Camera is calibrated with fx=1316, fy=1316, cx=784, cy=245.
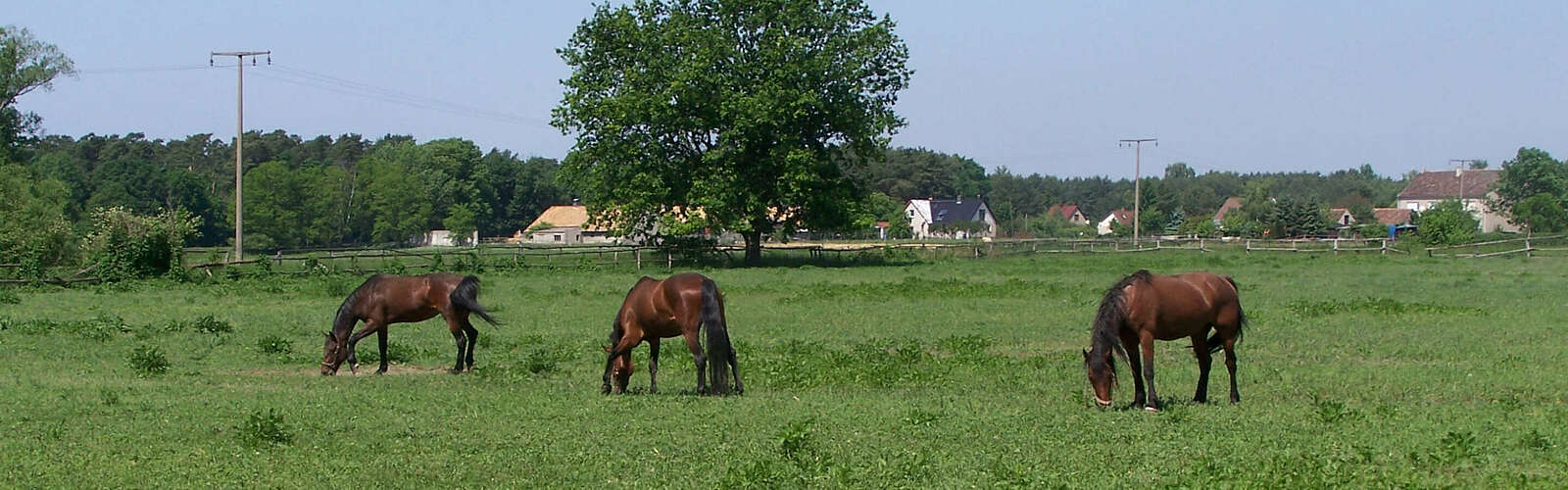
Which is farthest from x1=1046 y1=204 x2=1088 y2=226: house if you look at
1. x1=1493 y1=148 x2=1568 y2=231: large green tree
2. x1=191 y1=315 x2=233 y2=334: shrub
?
x1=191 y1=315 x2=233 y2=334: shrub

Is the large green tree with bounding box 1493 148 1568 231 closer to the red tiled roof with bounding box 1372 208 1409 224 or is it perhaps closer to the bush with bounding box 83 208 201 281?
the red tiled roof with bounding box 1372 208 1409 224

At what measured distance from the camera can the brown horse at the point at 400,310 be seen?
1562 centimetres

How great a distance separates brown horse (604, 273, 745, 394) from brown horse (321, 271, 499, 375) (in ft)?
9.94

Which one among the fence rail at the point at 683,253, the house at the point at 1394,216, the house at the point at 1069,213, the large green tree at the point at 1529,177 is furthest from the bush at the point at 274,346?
the house at the point at 1069,213

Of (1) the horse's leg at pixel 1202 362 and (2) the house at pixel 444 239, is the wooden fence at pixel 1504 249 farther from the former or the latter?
(2) the house at pixel 444 239

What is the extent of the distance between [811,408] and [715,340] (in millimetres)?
1321

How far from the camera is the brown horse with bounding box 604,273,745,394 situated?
41.0 ft

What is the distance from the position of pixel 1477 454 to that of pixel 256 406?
31.8ft

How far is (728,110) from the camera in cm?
4584

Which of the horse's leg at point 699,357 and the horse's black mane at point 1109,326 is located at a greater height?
the horse's black mane at point 1109,326

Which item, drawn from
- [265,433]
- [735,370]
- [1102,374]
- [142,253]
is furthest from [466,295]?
[142,253]

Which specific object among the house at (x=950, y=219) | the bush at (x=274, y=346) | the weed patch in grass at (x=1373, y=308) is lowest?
the bush at (x=274, y=346)

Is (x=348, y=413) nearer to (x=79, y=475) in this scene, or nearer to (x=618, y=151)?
(x=79, y=475)

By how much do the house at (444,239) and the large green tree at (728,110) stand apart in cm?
4850
